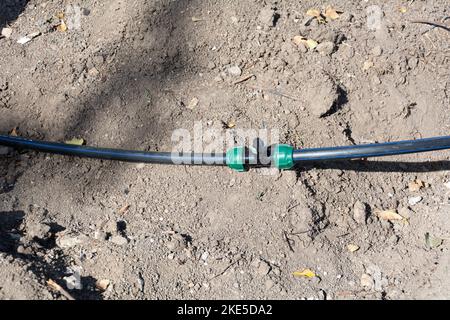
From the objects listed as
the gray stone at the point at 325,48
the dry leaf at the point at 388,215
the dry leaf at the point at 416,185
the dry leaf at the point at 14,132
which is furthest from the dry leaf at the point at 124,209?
the dry leaf at the point at 416,185

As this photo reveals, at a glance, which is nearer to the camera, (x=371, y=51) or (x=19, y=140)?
(x=19, y=140)

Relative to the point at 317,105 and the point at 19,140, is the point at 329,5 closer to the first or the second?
the point at 317,105

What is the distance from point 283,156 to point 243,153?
0.18m

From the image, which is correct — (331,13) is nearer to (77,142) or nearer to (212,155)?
(212,155)

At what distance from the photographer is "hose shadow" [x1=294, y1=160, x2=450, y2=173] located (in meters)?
2.87

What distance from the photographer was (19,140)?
296 cm

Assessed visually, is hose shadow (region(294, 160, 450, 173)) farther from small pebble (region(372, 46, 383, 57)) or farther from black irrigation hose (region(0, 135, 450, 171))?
small pebble (region(372, 46, 383, 57))

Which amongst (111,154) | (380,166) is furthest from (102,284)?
(380,166)

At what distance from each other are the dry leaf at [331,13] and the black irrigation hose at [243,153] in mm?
1013

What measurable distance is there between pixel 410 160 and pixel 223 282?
118cm

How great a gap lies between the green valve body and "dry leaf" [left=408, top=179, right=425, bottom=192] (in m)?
0.69

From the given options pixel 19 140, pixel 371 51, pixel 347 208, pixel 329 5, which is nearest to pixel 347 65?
pixel 371 51
